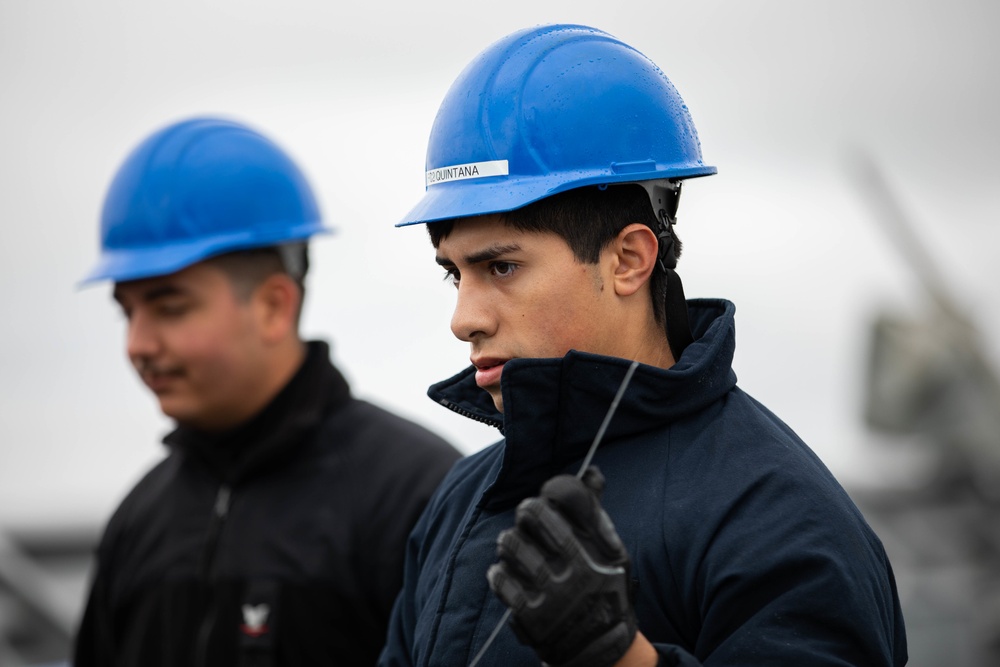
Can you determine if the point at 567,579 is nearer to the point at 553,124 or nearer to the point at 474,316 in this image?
the point at 474,316

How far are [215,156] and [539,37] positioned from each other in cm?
181

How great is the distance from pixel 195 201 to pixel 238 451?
2.45 ft

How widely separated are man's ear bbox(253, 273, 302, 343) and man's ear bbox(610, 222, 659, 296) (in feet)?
5.63

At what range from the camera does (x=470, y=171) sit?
85.1 inches

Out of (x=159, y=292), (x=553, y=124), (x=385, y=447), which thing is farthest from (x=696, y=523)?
(x=159, y=292)

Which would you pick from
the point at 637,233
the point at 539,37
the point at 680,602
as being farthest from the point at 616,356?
the point at 539,37

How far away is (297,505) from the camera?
134 inches

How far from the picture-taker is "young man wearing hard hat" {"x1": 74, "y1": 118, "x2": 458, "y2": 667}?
127 inches

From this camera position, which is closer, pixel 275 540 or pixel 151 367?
pixel 275 540

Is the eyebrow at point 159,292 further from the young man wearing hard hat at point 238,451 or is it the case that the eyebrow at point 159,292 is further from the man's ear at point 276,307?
the man's ear at point 276,307

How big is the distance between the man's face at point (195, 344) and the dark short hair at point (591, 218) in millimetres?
1492

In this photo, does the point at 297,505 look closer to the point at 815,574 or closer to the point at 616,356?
the point at 616,356

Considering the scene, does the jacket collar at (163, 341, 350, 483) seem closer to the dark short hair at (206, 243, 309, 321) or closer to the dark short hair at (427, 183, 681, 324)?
the dark short hair at (206, 243, 309, 321)

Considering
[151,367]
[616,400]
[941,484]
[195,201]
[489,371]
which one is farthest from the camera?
[941,484]
